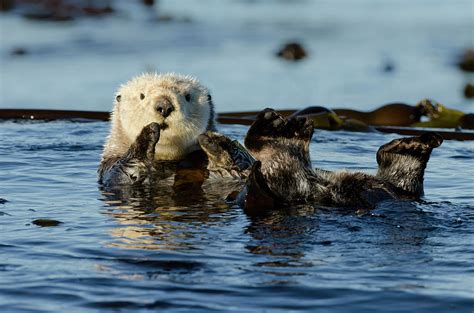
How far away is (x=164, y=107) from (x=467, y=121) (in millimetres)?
4229

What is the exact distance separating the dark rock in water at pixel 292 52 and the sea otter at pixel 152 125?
7864 millimetres

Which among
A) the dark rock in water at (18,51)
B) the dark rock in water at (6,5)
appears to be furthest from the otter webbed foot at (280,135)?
the dark rock in water at (6,5)

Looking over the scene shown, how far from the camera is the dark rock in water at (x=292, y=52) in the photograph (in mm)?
14758

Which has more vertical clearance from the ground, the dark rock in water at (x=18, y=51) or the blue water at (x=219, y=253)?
the dark rock in water at (x=18, y=51)

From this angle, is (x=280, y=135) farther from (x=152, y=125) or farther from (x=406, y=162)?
(x=152, y=125)

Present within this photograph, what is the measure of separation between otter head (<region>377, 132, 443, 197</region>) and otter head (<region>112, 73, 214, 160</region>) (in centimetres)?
134

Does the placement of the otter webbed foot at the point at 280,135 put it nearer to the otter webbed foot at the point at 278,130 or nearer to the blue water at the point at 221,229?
the otter webbed foot at the point at 278,130

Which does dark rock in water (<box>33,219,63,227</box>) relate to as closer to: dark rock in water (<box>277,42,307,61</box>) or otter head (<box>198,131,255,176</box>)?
otter head (<box>198,131,255,176</box>)

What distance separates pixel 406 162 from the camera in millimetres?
5852

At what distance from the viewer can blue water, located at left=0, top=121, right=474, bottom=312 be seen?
13.8 ft

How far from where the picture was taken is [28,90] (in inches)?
480

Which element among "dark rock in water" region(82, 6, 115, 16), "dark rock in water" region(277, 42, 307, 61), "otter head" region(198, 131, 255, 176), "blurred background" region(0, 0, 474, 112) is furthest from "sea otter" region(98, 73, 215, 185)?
"dark rock in water" region(82, 6, 115, 16)

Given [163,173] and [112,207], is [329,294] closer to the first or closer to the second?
[112,207]

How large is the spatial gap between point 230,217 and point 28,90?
7.11m
